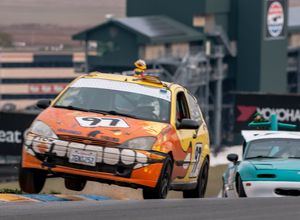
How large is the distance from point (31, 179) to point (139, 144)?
1.43 metres

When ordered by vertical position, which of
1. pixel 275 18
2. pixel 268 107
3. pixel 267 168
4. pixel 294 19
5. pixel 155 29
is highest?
pixel 267 168

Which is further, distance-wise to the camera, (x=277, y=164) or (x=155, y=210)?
(x=277, y=164)

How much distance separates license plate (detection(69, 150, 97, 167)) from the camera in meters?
13.5

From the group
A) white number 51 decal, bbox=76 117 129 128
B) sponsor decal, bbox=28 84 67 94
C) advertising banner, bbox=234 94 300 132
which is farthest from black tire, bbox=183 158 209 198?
sponsor decal, bbox=28 84 67 94

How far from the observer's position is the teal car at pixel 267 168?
15570 mm

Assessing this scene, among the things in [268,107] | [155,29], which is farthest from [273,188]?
[155,29]

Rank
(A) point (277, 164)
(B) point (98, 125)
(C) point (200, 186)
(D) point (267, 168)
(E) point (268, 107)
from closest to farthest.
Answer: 1. (B) point (98, 125)
2. (D) point (267, 168)
3. (A) point (277, 164)
4. (C) point (200, 186)
5. (E) point (268, 107)

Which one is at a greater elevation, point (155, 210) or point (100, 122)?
point (100, 122)

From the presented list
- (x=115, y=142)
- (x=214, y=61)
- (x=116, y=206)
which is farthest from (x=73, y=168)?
(x=214, y=61)

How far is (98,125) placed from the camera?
1373cm

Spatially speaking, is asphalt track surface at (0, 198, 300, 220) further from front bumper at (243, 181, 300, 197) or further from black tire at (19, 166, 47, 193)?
front bumper at (243, 181, 300, 197)

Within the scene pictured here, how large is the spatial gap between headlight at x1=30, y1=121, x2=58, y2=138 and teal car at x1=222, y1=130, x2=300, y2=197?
3.32 metres

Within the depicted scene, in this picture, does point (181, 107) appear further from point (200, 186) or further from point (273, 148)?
point (273, 148)

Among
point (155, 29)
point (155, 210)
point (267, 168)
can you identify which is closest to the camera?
point (155, 210)
